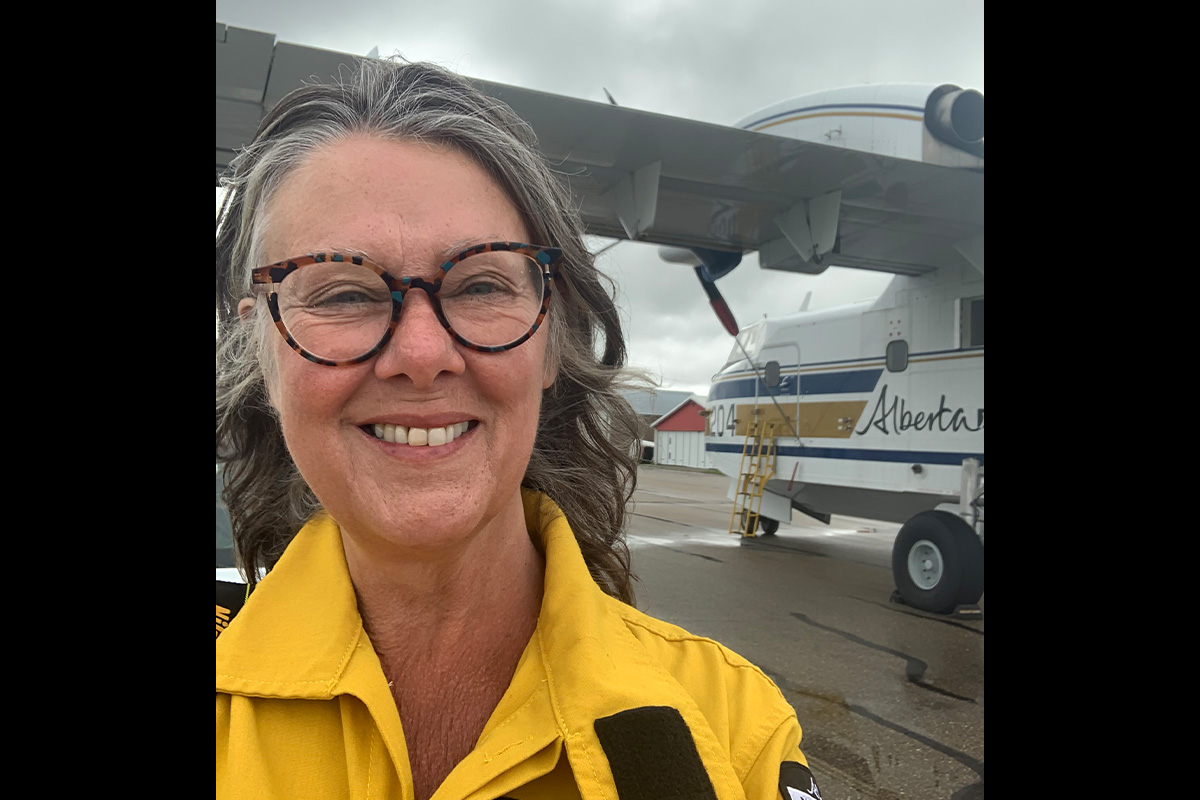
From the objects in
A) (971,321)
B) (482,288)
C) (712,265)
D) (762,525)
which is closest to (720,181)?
(712,265)

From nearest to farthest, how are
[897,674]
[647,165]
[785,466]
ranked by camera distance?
[897,674], [647,165], [785,466]

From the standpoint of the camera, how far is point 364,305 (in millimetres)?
861

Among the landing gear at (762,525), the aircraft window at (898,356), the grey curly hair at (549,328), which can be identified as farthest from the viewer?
the landing gear at (762,525)

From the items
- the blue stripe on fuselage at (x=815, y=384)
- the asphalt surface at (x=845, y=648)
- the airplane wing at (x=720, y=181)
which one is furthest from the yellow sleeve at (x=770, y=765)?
the blue stripe on fuselage at (x=815, y=384)

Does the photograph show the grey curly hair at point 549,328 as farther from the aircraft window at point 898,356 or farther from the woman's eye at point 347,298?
the aircraft window at point 898,356

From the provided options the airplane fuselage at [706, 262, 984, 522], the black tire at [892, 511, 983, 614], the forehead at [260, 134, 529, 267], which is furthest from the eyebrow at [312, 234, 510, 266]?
the airplane fuselage at [706, 262, 984, 522]

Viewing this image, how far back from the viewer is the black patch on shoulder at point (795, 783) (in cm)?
90

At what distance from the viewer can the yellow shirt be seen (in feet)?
2.72

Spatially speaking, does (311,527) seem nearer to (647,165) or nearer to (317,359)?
(317,359)

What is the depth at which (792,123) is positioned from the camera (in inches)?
261

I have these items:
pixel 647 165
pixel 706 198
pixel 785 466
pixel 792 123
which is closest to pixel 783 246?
pixel 706 198

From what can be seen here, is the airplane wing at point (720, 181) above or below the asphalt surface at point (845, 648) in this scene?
above

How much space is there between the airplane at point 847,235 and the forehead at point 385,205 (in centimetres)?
280

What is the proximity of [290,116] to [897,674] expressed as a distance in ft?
14.7
